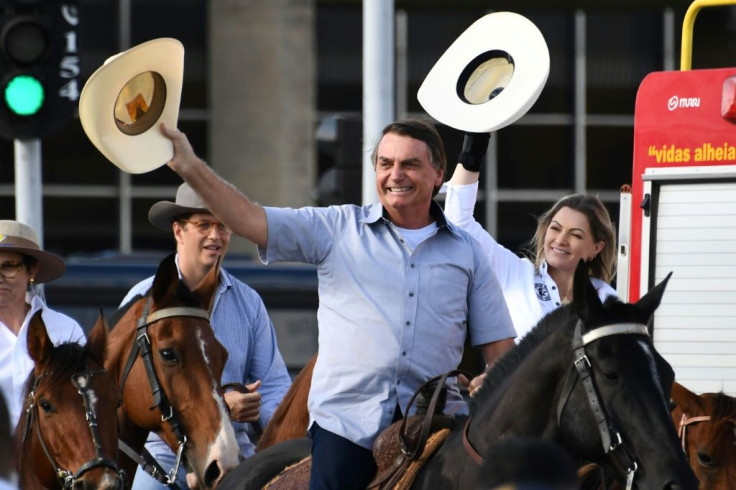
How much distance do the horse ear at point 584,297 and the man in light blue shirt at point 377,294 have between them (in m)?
0.62

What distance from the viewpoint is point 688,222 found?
7.30 metres

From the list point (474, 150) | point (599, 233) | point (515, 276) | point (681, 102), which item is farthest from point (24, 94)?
point (681, 102)

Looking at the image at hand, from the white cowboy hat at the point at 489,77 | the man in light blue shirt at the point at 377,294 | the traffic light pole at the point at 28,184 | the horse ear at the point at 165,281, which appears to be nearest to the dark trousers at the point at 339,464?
the man in light blue shirt at the point at 377,294

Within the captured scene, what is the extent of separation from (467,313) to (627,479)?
3.43ft

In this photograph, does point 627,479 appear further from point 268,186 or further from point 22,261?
point 268,186

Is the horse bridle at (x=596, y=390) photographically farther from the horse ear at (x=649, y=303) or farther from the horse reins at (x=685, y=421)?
the horse reins at (x=685, y=421)

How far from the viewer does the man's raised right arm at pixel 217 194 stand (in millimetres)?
4398

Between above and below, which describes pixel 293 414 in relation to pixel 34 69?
below

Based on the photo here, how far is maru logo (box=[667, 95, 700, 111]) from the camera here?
7363mm

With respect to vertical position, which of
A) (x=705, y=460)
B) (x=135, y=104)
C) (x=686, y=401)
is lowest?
(x=705, y=460)

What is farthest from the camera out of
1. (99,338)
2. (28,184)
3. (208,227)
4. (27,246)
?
(28,184)

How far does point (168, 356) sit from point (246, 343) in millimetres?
796

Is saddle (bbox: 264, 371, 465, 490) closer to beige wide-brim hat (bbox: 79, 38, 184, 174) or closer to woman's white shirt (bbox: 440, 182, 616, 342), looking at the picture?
beige wide-brim hat (bbox: 79, 38, 184, 174)

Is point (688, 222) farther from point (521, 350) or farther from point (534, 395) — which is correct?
point (534, 395)
